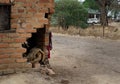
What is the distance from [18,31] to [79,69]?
2.65 metres

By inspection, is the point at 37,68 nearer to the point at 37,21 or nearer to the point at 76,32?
the point at 37,21

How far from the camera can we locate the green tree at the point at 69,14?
29188 mm

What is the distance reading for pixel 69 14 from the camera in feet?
97.7

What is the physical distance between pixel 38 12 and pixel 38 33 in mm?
955

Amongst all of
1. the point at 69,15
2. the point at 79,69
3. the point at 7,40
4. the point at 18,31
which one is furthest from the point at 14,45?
the point at 69,15

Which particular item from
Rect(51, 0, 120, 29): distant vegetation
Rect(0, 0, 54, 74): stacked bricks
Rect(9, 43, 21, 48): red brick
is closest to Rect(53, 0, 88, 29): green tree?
Rect(51, 0, 120, 29): distant vegetation

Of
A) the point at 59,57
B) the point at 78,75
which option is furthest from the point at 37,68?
the point at 59,57

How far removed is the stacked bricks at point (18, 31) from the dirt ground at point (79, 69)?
28cm

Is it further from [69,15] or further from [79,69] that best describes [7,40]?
[69,15]

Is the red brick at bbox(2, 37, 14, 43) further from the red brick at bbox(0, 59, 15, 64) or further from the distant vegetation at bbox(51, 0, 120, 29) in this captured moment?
the distant vegetation at bbox(51, 0, 120, 29)

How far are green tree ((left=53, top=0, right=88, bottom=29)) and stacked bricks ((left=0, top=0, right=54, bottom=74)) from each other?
763 inches

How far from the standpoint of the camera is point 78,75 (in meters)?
9.46

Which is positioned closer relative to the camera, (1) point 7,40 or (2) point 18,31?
(1) point 7,40

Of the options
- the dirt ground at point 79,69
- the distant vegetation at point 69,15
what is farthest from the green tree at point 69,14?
the dirt ground at point 79,69
